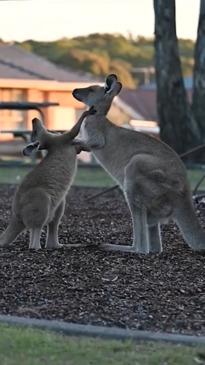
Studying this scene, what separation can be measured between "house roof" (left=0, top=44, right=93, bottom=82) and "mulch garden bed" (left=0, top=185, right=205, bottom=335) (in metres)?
30.3

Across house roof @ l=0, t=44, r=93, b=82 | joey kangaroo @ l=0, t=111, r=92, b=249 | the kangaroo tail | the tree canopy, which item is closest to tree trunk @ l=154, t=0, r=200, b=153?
joey kangaroo @ l=0, t=111, r=92, b=249

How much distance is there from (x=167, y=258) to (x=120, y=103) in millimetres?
43823

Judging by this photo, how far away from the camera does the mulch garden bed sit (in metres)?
6.36

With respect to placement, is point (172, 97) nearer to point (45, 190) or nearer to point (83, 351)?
point (45, 190)

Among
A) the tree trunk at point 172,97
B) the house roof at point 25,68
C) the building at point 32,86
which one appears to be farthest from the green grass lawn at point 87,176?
the house roof at point 25,68

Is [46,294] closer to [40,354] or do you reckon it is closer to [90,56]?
[40,354]

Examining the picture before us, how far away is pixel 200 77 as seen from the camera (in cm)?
2184

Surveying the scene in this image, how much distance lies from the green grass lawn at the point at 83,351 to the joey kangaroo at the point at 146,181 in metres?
2.45

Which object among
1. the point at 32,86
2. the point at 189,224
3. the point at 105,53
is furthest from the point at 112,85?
the point at 105,53

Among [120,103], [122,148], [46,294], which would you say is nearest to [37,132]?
[122,148]

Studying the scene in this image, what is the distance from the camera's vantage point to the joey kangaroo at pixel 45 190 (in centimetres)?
815

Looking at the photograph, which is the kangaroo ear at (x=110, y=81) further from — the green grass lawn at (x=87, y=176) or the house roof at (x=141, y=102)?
the house roof at (x=141, y=102)

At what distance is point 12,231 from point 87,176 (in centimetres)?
1145

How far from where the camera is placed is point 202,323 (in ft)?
20.5
